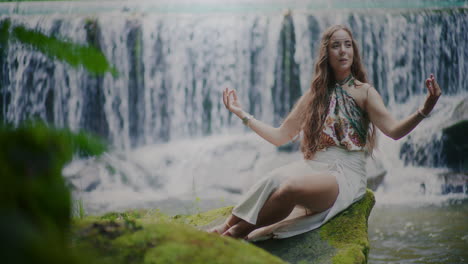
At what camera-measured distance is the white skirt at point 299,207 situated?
2.64 m

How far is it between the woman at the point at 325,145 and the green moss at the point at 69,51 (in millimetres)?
1727

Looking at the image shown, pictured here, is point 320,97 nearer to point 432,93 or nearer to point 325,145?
point 325,145

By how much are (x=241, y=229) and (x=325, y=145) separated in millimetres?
808

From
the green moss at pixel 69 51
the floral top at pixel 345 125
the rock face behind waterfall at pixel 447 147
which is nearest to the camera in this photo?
the green moss at pixel 69 51

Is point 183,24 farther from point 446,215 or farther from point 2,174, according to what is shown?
point 2,174

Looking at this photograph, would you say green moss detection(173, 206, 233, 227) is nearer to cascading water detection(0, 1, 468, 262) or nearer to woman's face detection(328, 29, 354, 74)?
woman's face detection(328, 29, 354, 74)

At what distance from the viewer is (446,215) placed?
607 centimetres

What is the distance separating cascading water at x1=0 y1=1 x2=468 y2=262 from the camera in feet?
31.3

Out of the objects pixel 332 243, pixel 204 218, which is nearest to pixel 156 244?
pixel 332 243

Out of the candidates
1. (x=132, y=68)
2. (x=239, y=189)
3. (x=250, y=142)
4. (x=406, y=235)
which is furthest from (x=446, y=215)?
(x=132, y=68)

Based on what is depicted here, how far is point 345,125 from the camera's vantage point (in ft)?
9.28

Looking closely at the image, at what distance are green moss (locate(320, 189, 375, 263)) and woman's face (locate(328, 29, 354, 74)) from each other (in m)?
0.94

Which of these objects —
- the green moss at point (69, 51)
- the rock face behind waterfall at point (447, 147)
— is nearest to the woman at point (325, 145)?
the green moss at point (69, 51)

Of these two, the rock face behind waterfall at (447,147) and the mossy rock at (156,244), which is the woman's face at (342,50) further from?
the rock face behind waterfall at (447,147)
